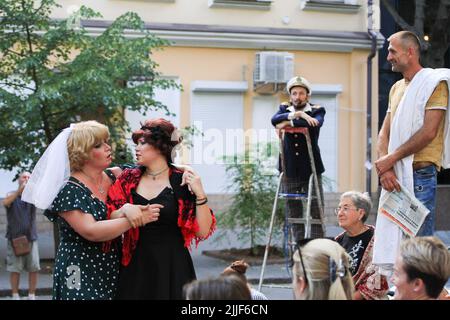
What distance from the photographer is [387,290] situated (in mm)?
5500

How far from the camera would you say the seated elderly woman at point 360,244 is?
216 inches

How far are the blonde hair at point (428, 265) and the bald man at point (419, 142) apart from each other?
1.66m

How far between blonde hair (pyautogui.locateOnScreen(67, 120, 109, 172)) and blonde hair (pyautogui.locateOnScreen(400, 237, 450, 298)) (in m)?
1.92

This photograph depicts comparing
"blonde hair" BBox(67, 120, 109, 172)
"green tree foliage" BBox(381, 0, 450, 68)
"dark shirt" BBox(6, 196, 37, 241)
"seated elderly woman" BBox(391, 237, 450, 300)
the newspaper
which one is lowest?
"dark shirt" BBox(6, 196, 37, 241)

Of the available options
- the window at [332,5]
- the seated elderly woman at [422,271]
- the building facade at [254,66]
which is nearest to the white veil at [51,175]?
the seated elderly woman at [422,271]

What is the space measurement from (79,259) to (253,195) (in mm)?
8516

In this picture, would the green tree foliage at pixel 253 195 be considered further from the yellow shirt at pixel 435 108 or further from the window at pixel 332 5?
the yellow shirt at pixel 435 108

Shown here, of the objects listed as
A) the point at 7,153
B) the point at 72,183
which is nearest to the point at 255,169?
the point at 7,153

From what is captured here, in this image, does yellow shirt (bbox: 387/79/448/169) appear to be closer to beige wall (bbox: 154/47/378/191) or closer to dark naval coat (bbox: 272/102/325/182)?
dark naval coat (bbox: 272/102/325/182)

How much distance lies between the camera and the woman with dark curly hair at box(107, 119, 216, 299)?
4613mm

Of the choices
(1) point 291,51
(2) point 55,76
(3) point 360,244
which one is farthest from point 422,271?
(1) point 291,51

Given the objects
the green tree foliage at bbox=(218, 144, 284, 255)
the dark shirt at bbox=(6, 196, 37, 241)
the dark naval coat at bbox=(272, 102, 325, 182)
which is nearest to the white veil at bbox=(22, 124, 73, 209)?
the dark naval coat at bbox=(272, 102, 325, 182)

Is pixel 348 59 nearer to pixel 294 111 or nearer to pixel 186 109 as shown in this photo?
pixel 186 109

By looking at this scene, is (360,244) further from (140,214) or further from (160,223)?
(140,214)
